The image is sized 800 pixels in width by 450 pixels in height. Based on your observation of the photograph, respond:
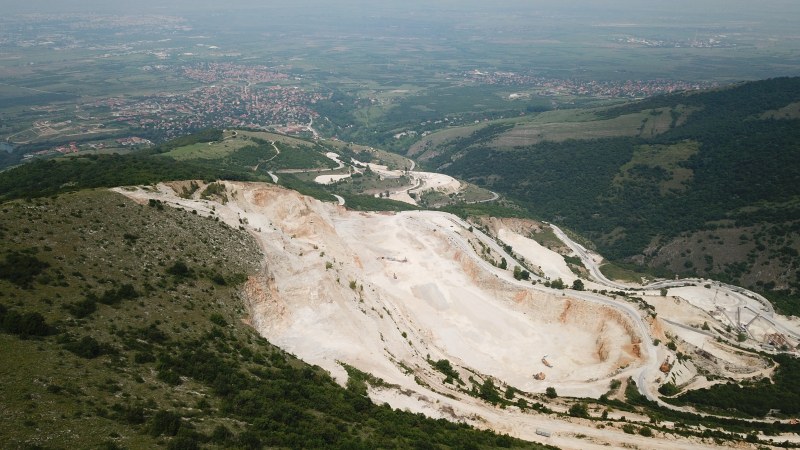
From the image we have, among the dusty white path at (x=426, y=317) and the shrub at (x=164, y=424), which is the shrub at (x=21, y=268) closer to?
the shrub at (x=164, y=424)

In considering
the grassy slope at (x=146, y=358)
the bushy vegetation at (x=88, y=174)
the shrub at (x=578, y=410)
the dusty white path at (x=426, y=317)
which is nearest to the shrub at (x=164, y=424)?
the grassy slope at (x=146, y=358)

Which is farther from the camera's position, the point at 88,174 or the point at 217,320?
the point at 88,174

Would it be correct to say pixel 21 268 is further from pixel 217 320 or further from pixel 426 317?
pixel 426 317

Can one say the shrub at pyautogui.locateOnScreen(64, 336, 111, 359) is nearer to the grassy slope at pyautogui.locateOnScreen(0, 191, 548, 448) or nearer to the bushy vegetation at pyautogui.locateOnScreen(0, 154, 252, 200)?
the grassy slope at pyautogui.locateOnScreen(0, 191, 548, 448)

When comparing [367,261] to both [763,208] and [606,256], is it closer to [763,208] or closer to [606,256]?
[606,256]

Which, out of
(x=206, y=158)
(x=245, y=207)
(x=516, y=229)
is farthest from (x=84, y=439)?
(x=206, y=158)

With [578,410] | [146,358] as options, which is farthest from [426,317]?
[146,358]

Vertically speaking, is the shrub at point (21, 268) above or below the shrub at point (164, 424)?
above

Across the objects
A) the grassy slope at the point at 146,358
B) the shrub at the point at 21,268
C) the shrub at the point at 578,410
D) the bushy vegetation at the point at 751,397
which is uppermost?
the shrub at the point at 21,268
